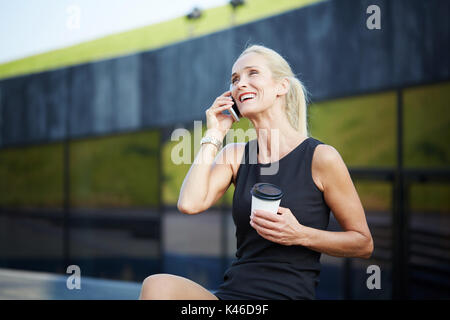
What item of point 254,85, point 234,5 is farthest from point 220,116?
point 234,5

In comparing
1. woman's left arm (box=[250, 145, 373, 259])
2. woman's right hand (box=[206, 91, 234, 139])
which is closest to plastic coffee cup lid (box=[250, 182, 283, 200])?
woman's left arm (box=[250, 145, 373, 259])

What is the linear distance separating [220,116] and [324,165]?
63cm

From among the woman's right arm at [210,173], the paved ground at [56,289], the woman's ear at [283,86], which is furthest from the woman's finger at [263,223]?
the paved ground at [56,289]

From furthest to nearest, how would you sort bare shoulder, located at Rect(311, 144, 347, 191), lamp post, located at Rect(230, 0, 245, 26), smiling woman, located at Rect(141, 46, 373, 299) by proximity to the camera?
lamp post, located at Rect(230, 0, 245, 26) → bare shoulder, located at Rect(311, 144, 347, 191) → smiling woman, located at Rect(141, 46, 373, 299)

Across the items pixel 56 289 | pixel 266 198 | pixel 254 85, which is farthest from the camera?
pixel 56 289

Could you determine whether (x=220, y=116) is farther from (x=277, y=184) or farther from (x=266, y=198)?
(x=266, y=198)

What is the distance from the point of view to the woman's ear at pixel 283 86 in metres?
2.19

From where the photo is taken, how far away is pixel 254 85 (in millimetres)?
2127

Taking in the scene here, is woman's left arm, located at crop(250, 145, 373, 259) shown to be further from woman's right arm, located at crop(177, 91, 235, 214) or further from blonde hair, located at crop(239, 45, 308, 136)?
woman's right arm, located at crop(177, 91, 235, 214)

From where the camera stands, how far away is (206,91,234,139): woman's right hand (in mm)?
2268

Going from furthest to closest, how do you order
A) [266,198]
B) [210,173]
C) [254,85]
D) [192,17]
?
[192,17] → [210,173] → [254,85] → [266,198]

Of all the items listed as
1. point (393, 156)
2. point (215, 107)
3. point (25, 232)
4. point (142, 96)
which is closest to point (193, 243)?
point (142, 96)

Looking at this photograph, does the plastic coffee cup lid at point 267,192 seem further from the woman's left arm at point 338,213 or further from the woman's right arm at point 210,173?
the woman's right arm at point 210,173

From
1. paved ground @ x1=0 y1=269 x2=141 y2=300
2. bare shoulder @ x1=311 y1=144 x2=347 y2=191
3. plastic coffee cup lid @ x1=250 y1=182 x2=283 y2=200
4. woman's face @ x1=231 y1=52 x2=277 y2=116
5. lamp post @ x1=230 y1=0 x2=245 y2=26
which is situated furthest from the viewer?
lamp post @ x1=230 y1=0 x2=245 y2=26
